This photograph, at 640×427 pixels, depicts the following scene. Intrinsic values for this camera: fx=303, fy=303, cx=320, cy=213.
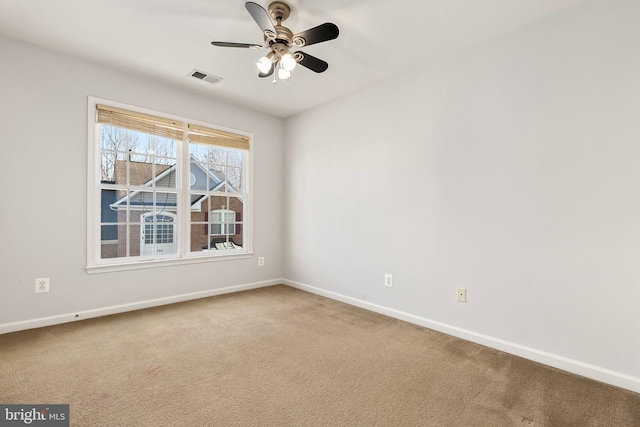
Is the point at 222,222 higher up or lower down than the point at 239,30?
lower down

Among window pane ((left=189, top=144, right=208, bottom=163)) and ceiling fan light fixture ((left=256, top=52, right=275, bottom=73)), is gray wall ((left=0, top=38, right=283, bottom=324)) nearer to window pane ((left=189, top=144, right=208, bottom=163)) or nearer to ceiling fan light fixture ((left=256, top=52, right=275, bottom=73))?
window pane ((left=189, top=144, right=208, bottom=163))

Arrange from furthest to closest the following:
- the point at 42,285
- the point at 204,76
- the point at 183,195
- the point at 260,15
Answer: the point at 183,195, the point at 204,76, the point at 42,285, the point at 260,15

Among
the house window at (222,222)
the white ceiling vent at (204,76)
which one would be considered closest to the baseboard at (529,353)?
the house window at (222,222)

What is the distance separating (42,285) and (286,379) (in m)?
2.59

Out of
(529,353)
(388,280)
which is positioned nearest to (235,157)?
(388,280)

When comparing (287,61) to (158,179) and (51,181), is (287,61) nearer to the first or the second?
(158,179)

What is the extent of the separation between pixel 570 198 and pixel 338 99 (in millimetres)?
2724

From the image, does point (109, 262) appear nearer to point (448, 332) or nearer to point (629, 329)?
point (448, 332)

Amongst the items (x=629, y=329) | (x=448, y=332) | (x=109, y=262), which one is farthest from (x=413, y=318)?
(x=109, y=262)

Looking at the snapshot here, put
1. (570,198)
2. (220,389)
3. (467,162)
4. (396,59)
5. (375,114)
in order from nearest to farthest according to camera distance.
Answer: (220,389) < (570,198) < (467,162) < (396,59) < (375,114)

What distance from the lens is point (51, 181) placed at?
2.93 metres

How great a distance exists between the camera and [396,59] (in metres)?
2.97

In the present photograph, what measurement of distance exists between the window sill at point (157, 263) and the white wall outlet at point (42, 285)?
327mm

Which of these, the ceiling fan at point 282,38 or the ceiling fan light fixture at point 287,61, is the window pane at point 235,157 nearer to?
the ceiling fan at point 282,38
